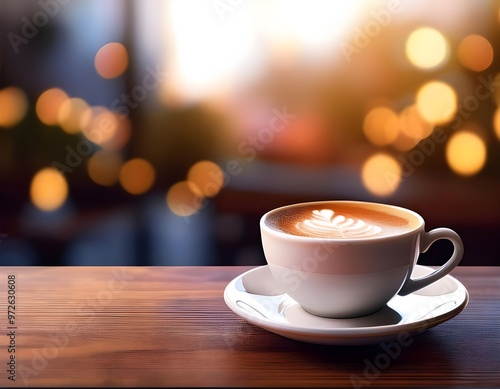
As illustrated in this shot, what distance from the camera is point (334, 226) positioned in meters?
0.57

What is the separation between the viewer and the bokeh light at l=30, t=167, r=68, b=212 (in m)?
1.31

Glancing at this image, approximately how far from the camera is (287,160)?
1.27 m

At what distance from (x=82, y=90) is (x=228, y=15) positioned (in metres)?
0.35

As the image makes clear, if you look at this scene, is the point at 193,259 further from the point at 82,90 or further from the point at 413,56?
the point at 413,56

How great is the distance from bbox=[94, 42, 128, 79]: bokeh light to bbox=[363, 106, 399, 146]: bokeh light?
528 millimetres

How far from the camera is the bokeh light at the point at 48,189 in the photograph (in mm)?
1309

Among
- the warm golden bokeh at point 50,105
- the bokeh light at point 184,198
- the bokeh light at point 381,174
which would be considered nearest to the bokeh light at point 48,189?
the warm golden bokeh at point 50,105

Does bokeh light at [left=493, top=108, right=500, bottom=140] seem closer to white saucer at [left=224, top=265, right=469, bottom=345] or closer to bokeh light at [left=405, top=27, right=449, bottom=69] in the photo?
bokeh light at [left=405, top=27, right=449, bottom=69]

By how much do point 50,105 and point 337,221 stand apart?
903mm

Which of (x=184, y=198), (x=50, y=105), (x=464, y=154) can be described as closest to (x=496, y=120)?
(x=464, y=154)

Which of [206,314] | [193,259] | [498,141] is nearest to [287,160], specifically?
[193,259]

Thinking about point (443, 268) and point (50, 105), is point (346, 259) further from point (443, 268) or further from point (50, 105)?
point (50, 105)

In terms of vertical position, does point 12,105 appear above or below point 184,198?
above

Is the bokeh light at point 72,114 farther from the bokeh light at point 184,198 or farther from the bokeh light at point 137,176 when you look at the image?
the bokeh light at point 184,198
